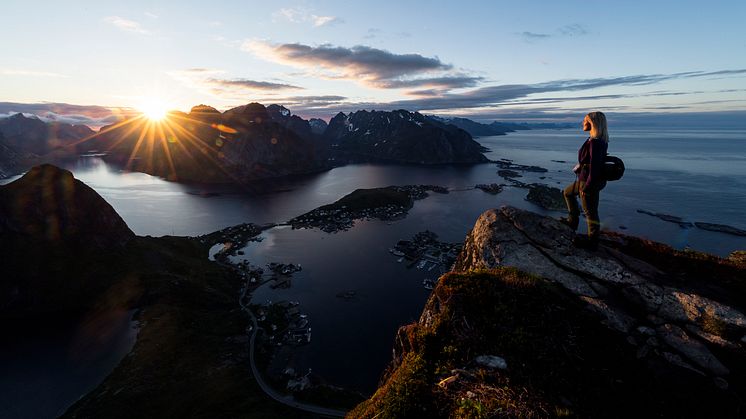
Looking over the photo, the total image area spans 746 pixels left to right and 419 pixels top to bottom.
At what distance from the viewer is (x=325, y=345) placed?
6744 cm

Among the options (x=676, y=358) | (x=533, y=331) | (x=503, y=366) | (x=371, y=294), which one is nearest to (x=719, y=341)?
(x=676, y=358)

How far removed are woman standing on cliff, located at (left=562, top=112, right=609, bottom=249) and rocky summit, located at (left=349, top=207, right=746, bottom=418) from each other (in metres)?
0.78

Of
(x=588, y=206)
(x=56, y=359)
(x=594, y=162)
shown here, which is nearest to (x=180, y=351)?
(x=56, y=359)

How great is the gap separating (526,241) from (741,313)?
589cm

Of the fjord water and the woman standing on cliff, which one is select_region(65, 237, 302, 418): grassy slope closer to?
the fjord water

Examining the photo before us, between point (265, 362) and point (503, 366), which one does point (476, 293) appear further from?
point (265, 362)

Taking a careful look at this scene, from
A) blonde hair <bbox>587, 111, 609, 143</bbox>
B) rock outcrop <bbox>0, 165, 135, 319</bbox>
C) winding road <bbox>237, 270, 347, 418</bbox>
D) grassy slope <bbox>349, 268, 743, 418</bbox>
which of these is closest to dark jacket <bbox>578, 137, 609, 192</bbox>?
blonde hair <bbox>587, 111, 609, 143</bbox>

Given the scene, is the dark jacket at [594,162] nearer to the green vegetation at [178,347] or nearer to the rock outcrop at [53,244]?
the green vegetation at [178,347]

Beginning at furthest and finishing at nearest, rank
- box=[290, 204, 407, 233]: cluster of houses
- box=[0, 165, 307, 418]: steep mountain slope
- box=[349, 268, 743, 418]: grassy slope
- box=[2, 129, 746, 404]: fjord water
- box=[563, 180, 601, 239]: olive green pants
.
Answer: box=[290, 204, 407, 233]: cluster of houses, box=[2, 129, 746, 404]: fjord water, box=[0, 165, 307, 418]: steep mountain slope, box=[563, 180, 601, 239]: olive green pants, box=[349, 268, 743, 418]: grassy slope

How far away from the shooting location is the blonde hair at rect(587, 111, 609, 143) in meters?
10.9

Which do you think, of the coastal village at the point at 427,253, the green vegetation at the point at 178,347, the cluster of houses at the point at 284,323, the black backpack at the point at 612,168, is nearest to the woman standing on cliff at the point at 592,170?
the black backpack at the point at 612,168

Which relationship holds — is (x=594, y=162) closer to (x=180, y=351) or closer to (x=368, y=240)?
(x=180, y=351)

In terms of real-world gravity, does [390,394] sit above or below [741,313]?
below

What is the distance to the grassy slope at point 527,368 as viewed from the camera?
6684mm
